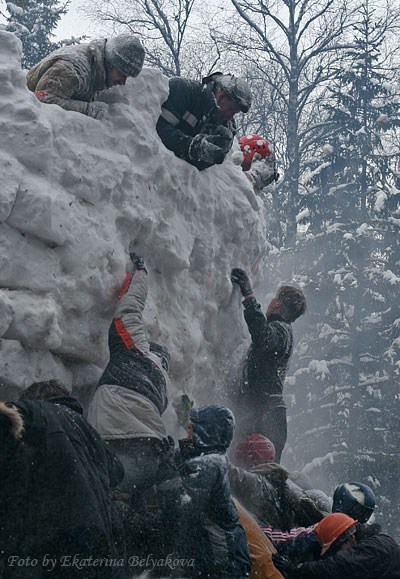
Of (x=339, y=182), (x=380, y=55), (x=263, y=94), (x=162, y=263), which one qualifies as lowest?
(x=162, y=263)

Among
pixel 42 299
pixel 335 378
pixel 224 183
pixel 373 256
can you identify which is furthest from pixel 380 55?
pixel 42 299

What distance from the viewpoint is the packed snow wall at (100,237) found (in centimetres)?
416

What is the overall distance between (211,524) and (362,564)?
822 millimetres

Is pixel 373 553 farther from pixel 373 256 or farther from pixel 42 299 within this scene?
pixel 373 256

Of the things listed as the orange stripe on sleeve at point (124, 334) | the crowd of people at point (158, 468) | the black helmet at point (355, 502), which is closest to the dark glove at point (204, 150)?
the crowd of people at point (158, 468)

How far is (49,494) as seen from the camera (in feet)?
9.45

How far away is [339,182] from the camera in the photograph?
18.6m

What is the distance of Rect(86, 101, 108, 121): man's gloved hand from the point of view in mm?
5062

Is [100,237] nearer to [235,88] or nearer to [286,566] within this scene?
[235,88]

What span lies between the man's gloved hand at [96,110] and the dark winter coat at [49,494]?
265 cm

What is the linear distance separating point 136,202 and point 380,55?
1596 centimetres

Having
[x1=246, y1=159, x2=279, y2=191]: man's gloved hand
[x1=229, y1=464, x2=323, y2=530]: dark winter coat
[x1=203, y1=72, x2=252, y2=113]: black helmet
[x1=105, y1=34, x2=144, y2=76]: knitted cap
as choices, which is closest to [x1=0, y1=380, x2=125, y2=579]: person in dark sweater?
[x1=229, y1=464, x2=323, y2=530]: dark winter coat

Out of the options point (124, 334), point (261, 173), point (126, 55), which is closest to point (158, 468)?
point (124, 334)

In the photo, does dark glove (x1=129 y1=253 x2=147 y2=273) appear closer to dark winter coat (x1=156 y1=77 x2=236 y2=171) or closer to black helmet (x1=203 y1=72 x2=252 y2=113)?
dark winter coat (x1=156 y1=77 x2=236 y2=171)
